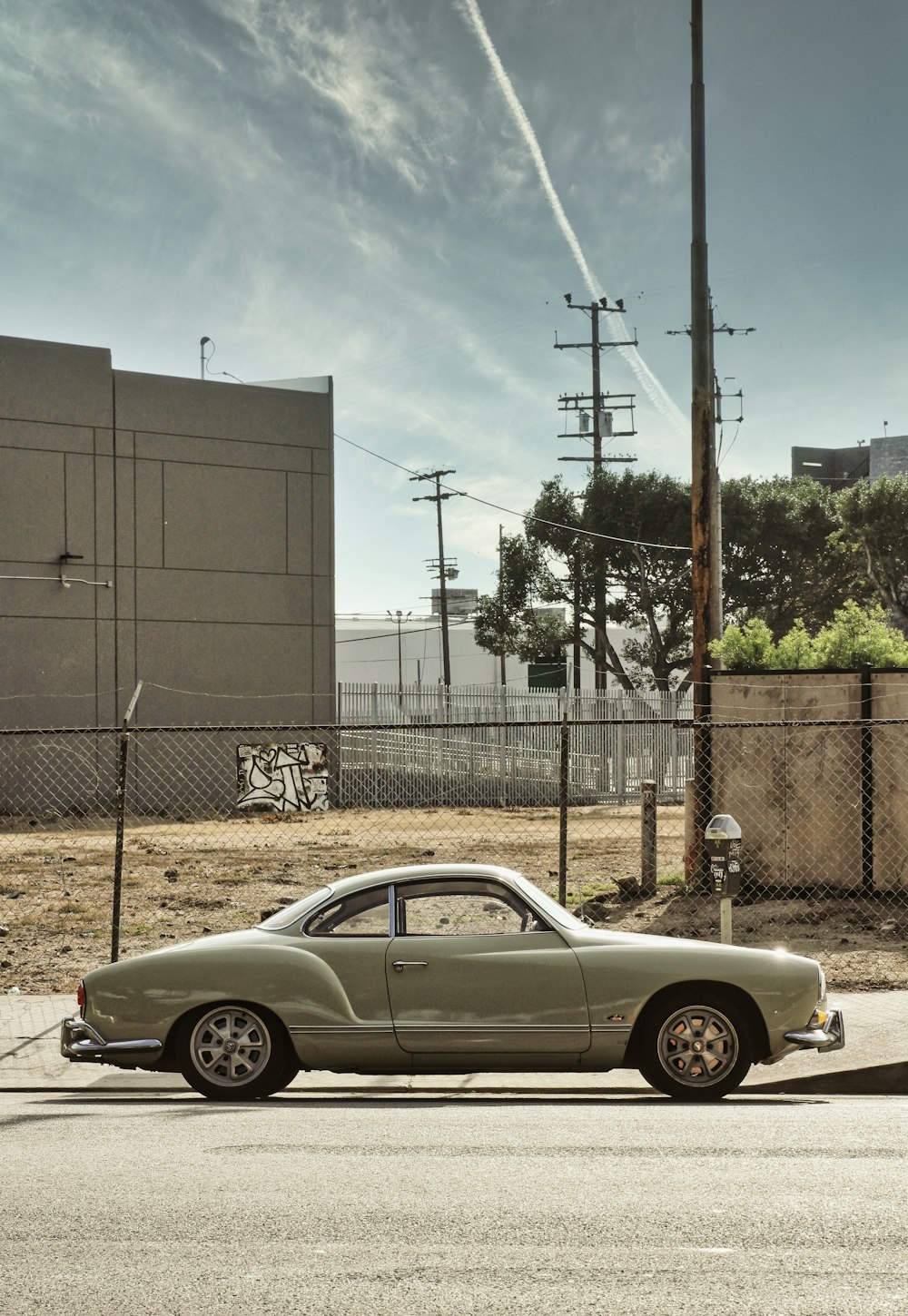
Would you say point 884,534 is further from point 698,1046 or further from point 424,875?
point 424,875

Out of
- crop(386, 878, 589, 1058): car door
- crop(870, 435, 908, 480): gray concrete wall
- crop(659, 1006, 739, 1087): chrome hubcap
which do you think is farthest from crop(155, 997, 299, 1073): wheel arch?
crop(870, 435, 908, 480): gray concrete wall

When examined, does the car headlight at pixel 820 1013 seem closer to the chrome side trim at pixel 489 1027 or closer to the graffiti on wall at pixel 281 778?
the chrome side trim at pixel 489 1027

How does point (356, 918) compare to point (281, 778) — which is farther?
point (281, 778)

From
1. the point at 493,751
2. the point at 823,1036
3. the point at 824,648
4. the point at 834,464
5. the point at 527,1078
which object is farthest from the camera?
the point at 834,464

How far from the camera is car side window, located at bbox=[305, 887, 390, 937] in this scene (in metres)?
7.68

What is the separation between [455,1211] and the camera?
507 cm

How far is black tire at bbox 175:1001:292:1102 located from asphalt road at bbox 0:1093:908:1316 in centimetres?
24

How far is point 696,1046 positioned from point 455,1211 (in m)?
2.75

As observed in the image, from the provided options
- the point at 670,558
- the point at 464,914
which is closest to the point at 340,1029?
the point at 464,914

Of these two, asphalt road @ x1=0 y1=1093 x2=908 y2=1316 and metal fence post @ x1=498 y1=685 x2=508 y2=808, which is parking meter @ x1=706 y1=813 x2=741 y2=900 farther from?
metal fence post @ x1=498 y1=685 x2=508 y2=808

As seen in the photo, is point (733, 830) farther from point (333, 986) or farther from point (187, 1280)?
point (187, 1280)

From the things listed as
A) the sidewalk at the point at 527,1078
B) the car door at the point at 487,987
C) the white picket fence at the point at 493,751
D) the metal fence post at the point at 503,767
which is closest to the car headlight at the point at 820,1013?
the sidewalk at the point at 527,1078

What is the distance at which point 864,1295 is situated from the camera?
4.12 metres

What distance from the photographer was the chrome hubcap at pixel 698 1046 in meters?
7.44
